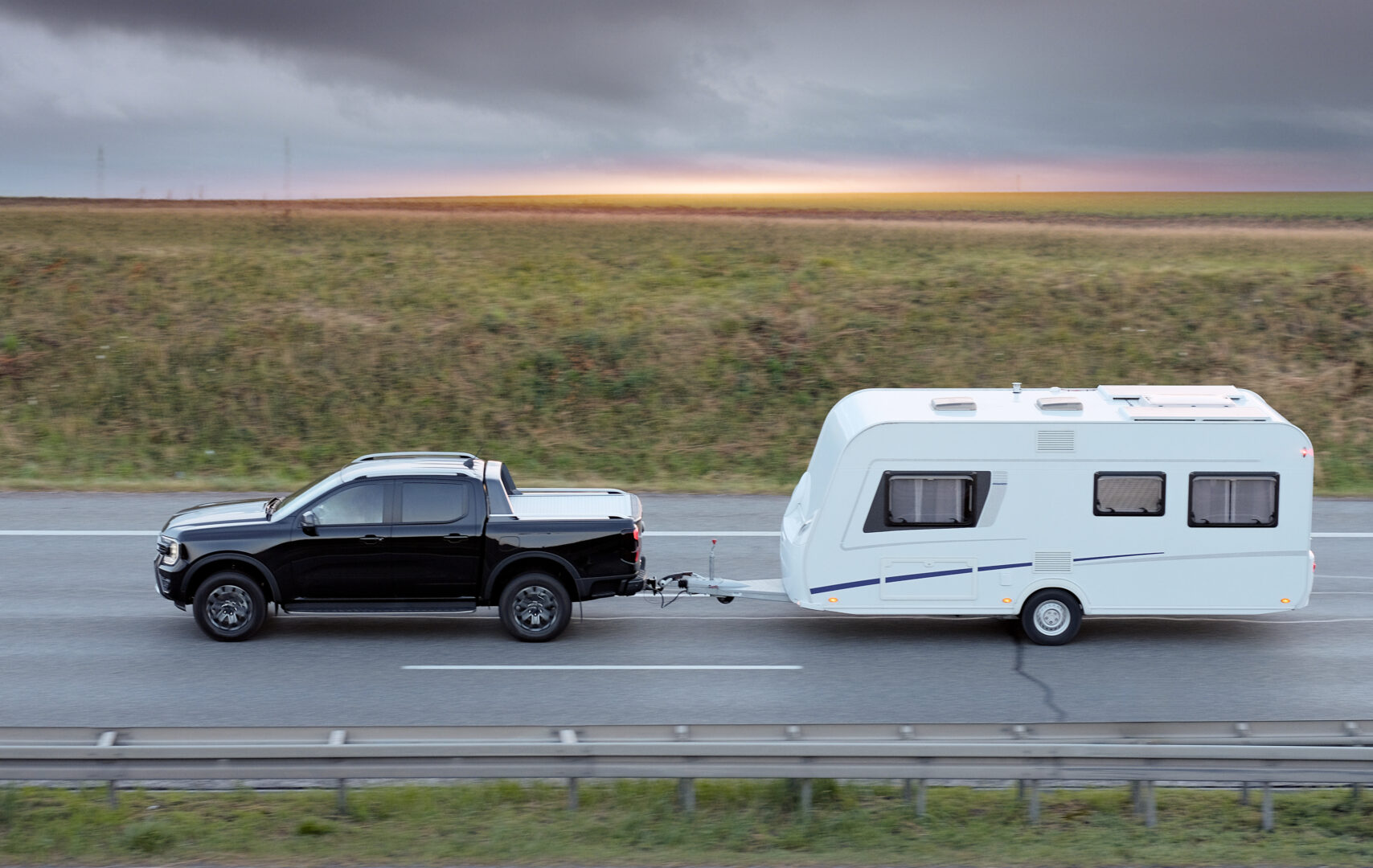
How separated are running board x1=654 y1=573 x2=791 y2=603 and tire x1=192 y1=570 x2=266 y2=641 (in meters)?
3.94

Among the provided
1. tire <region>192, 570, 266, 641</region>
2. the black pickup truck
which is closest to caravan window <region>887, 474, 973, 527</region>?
the black pickup truck

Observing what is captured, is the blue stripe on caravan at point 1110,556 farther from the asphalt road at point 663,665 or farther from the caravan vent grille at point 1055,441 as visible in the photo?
the caravan vent grille at point 1055,441

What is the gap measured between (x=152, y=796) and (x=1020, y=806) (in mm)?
5709

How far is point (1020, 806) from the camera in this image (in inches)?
309

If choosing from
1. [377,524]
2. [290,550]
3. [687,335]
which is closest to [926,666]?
A: [377,524]

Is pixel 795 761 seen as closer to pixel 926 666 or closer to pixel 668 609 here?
pixel 926 666

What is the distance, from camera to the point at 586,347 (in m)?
26.0

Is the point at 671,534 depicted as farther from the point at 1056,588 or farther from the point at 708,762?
the point at 708,762

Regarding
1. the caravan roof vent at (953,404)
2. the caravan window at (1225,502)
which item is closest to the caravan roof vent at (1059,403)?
the caravan roof vent at (953,404)

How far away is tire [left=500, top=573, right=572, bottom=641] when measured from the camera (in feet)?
39.5

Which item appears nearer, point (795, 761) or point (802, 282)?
point (795, 761)

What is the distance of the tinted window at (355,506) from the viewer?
12.1 m

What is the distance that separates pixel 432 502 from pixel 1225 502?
25.3 ft

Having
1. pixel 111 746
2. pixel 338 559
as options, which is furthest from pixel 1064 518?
pixel 111 746
